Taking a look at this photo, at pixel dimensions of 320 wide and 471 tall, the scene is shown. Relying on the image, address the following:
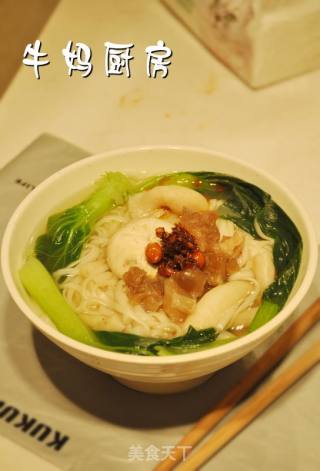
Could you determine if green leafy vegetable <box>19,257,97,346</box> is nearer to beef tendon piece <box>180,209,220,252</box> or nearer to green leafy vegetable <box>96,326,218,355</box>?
green leafy vegetable <box>96,326,218,355</box>

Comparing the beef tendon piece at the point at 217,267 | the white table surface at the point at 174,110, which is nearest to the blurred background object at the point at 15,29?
the white table surface at the point at 174,110

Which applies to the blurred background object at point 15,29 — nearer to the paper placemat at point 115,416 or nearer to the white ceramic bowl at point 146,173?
the white ceramic bowl at point 146,173

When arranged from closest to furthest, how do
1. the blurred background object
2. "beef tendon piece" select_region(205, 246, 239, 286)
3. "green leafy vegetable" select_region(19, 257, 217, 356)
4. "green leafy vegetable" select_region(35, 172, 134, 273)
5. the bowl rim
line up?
the bowl rim → "green leafy vegetable" select_region(19, 257, 217, 356) → "beef tendon piece" select_region(205, 246, 239, 286) → "green leafy vegetable" select_region(35, 172, 134, 273) → the blurred background object

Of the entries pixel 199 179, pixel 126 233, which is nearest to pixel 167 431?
pixel 126 233

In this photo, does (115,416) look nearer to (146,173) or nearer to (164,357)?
(164,357)

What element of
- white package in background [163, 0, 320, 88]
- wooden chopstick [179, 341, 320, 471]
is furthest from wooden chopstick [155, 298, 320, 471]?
white package in background [163, 0, 320, 88]

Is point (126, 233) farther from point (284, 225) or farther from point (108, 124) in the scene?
point (108, 124)
